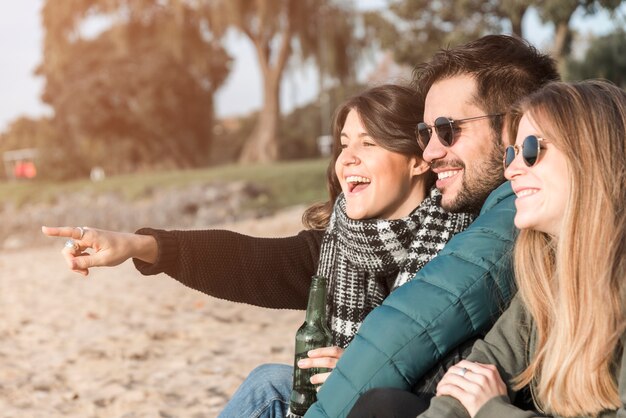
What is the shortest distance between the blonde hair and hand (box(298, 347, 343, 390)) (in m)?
0.60

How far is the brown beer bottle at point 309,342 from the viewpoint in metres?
2.50

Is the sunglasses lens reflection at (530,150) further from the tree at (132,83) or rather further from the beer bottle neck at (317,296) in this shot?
the tree at (132,83)

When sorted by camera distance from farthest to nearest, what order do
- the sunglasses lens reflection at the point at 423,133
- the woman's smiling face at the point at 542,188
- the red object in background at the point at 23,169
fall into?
the red object in background at the point at 23,169, the sunglasses lens reflection at the point at 423,133, the woman's smiling face at the point at 542,188

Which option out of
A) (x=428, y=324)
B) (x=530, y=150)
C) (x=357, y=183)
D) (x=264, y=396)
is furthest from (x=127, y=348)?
(x=530, y=150)

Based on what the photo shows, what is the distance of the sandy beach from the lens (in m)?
5.31

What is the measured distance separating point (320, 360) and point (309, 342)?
116 mm

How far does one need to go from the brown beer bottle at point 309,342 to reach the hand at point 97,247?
63 centimetres

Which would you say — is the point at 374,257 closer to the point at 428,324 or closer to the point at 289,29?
the point at 428,324

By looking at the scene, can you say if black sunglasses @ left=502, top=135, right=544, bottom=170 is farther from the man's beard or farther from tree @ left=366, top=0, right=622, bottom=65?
A: tree @ left=366, top=0, right=622, bottom=65

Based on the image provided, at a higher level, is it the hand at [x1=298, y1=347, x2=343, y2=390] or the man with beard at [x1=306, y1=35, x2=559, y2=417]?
the man with beard at [x1=306, y1=35, x2=559, y2=417]

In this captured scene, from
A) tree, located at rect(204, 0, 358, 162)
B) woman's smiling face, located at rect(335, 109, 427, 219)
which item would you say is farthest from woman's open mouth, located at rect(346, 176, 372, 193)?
tree, located at rect(204, 0, 358, 162)

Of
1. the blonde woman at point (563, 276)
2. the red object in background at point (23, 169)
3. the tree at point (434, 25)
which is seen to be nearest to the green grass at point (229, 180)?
the tree at point (434, 25)

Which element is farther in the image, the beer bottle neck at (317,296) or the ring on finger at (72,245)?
the ring on finger at (72,245)

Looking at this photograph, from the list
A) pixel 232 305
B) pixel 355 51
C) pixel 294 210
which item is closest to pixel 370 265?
pixel 232 305
